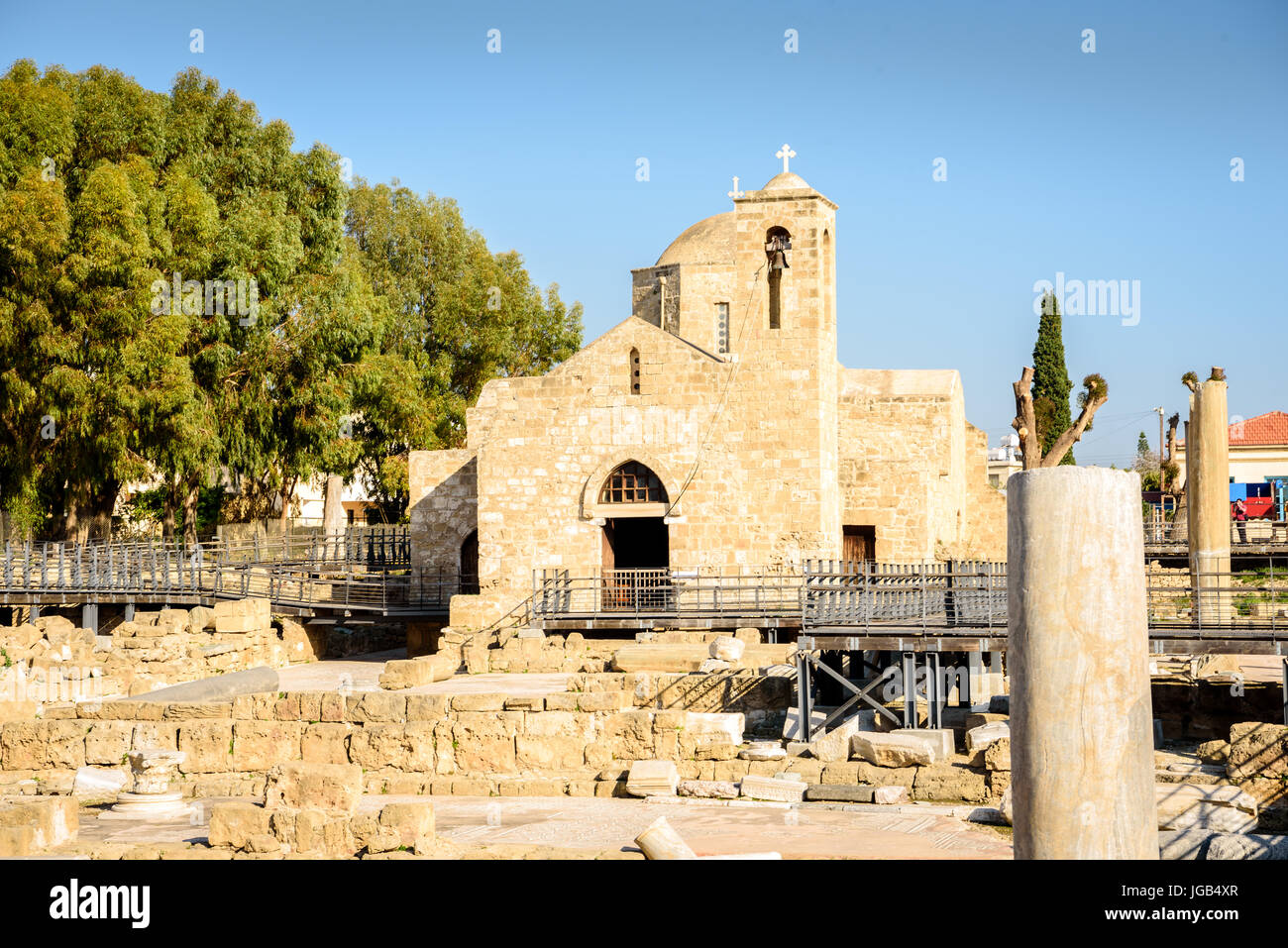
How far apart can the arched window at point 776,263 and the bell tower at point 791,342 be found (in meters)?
0.02

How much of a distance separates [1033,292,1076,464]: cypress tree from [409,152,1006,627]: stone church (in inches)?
777

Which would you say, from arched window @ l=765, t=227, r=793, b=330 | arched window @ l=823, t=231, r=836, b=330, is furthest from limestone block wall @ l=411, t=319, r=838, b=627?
arched window @ l=823, t=231, r=836, b=330

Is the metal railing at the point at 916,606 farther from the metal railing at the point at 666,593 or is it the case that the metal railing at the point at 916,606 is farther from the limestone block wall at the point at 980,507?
the limestone block wall at the point at 980,507

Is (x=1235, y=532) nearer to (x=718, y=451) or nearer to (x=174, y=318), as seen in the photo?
(x=718, y=451)

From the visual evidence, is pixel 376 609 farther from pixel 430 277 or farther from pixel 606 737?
pixel 430 277

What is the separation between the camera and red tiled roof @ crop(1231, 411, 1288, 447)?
49344 millimetres

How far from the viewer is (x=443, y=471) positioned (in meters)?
27.0

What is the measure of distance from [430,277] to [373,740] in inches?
1186

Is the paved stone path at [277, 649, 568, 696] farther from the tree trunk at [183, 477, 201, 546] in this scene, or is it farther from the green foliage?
the tree trunk at [183, 477, 201, 546]

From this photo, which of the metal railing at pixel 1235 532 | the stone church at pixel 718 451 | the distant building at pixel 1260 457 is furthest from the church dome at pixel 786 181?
the distant building at pixel 1260 457

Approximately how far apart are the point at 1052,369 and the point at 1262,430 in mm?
10680

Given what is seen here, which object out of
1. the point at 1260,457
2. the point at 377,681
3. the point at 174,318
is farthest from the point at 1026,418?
the point at 1260,457

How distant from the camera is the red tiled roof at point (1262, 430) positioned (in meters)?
49.3

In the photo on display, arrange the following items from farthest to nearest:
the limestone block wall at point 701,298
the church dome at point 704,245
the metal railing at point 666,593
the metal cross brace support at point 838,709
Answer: the church dome at point 704,245, the limestone block wall at point 701,298, the metal railing at point 666,593, the metal cross brace support at point 838,709
